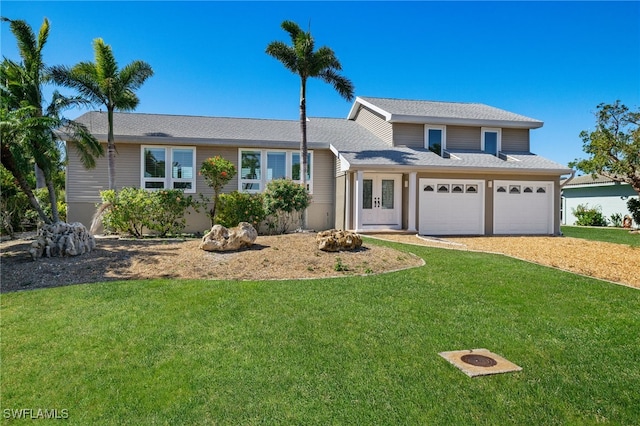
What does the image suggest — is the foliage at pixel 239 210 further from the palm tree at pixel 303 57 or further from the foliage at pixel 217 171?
the palm tree at pixel 303 57

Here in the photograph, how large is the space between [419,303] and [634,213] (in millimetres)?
23630

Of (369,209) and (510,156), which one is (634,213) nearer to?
(510,156)

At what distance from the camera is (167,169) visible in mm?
15484

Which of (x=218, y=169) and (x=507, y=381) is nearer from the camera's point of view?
(x=507, y=381)

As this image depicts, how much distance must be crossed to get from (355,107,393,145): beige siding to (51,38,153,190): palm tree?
1107 cm

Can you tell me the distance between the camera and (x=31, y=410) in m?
3.08

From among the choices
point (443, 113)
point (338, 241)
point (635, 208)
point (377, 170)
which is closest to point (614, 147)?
point (635, 208)

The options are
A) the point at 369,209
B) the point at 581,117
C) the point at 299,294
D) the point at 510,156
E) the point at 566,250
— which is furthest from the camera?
the point at 581,117

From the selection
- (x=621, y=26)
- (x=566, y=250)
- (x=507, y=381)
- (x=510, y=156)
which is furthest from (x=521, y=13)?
(x=507, y=381)

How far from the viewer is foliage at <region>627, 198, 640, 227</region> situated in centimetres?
2172

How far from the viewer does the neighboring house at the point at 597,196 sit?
77.5ft

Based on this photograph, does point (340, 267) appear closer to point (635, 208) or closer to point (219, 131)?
point (219, 131)

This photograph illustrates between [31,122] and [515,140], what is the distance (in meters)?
19.4

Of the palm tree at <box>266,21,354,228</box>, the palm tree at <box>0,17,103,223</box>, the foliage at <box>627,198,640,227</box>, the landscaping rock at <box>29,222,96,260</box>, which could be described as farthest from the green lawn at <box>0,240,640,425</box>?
the foliage at <box>627,198,640,227</box>
